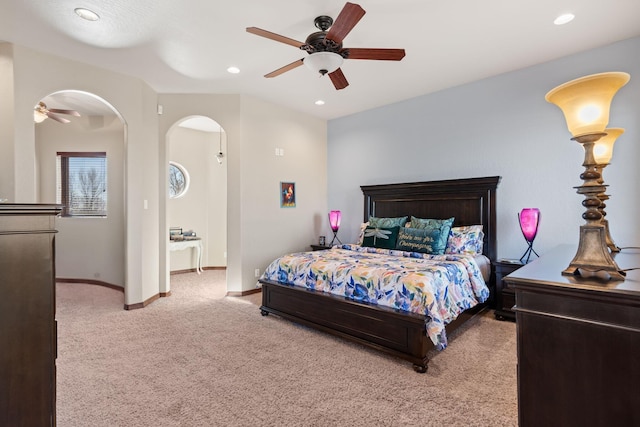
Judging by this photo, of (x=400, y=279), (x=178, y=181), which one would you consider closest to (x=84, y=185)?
(x=178, y=181)

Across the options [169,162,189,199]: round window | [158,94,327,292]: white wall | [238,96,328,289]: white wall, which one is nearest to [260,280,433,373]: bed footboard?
[158,94,327,292]: white wall

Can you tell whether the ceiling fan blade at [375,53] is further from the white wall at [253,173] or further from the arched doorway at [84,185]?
the arched doorway at [84,185]

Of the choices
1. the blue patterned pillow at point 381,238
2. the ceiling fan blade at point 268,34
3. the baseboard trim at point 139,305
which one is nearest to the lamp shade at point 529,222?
the blue patterned pillow at point 381,238

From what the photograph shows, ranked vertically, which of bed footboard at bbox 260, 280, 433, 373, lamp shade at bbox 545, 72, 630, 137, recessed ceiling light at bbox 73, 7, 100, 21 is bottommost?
bed footboard at bbox 260, 280, 433, 373

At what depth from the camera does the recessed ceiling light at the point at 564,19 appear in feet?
9.01

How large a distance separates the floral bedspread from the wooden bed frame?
0.28 feet

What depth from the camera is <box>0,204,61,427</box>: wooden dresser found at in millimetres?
1078

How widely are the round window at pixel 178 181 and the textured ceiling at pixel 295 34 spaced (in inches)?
95.2

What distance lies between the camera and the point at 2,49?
310cm

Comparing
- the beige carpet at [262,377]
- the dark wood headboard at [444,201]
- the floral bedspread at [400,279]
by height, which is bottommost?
the beige carpet at [262,377]

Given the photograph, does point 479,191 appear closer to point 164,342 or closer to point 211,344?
point 211,344

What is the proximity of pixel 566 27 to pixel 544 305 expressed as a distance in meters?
3.18

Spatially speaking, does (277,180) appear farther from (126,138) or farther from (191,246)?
(191,246)

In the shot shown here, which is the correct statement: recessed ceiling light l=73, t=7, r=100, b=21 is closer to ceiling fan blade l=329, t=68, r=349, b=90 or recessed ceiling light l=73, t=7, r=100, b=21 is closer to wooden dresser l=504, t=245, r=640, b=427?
ceiling fan blade l=329, t=68, r=349, b=90
